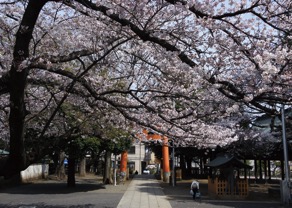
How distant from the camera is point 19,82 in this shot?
18.4ft

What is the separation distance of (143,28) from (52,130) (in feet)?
26.1

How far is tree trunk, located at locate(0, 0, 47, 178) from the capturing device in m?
5.45

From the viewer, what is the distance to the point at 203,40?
20.8 feet

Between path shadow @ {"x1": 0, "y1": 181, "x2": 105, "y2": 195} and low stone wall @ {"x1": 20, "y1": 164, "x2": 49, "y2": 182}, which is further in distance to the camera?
low stone wall @ {"x1": 20, "y1": 164, "x2": 49, "y2": 182}

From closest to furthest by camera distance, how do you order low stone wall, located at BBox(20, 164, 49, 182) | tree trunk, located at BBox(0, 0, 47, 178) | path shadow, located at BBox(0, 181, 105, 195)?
tree trunk, located at BBox(0, 0, 47, 178)
path shadow, located at BBox(0, 181, 105, 195)
low stone wall, located at BBox(20, 164, 49, 182)

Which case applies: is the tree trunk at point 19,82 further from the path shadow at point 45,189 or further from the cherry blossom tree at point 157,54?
the path shadow at point 45,189

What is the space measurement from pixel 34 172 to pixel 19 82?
97.2 feet

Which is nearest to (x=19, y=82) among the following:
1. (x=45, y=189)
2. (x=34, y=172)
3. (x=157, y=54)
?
(x=157, y=54)

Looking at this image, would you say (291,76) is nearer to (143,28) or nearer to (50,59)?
(143,28)

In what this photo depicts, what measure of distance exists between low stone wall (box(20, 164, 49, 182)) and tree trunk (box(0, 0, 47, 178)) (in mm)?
23213

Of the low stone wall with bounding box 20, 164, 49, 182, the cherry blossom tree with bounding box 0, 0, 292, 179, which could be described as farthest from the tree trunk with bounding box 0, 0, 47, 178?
the low stone wall with bounding box 20, 164, 49, 182

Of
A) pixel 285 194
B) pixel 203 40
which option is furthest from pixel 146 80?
pixel 285 194

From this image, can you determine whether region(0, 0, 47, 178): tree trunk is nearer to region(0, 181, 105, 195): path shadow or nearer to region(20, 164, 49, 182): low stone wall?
region(0, 181, 105, 195): path shadow

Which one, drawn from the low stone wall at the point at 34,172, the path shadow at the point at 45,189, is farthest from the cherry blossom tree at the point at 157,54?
the low stone wall at the point at 34,172
